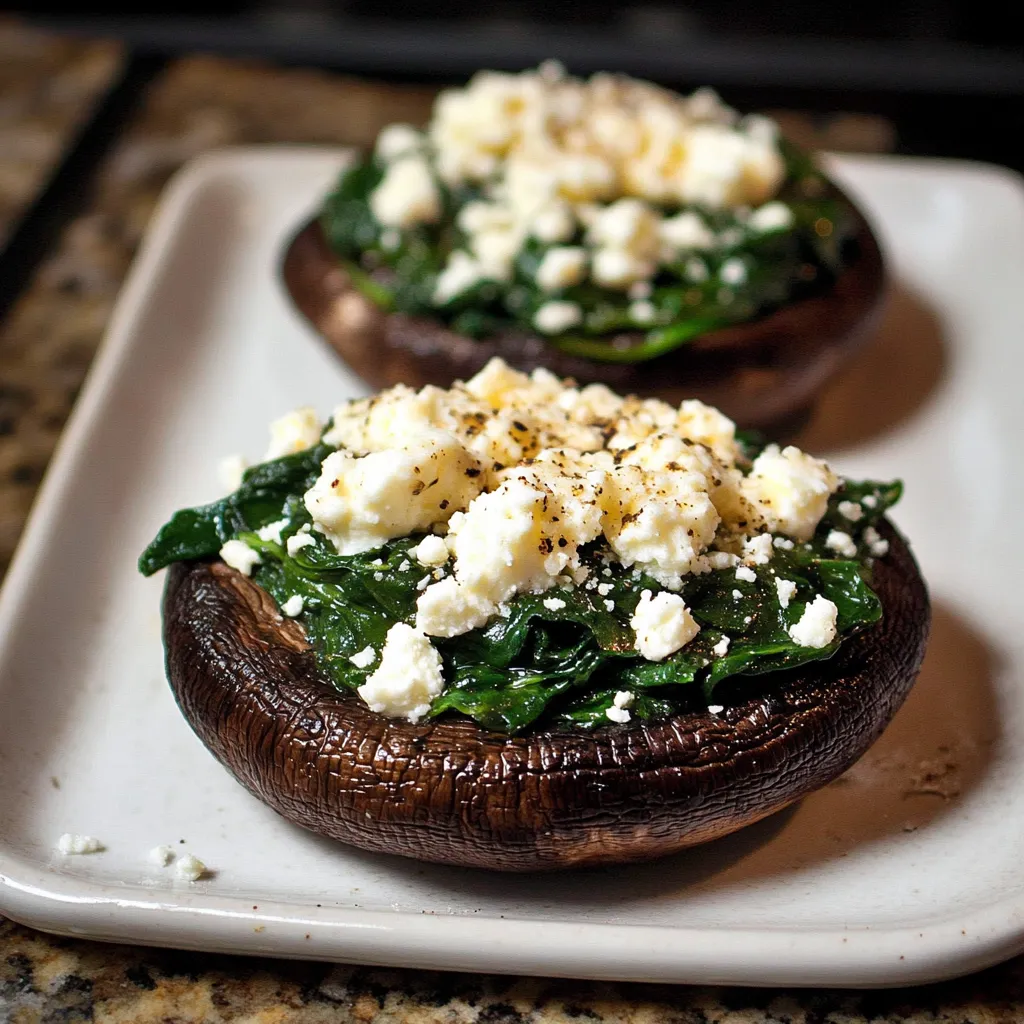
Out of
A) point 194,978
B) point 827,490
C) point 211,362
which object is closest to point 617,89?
point 211,362

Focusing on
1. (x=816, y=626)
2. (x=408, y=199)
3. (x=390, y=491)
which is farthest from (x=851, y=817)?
(x=408, y=199)

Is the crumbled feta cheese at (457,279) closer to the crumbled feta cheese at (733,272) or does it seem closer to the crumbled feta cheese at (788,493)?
the crumbled feta cheese at (733,272)

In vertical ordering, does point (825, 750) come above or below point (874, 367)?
above

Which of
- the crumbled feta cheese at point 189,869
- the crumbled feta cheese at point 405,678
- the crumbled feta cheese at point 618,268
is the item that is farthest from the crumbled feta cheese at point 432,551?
the crumbled feta cheese at point 618,268

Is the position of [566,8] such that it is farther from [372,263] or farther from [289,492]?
[289,492]

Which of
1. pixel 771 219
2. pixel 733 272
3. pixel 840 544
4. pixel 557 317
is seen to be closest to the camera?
pixel 840 544

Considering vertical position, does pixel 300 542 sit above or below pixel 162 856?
above

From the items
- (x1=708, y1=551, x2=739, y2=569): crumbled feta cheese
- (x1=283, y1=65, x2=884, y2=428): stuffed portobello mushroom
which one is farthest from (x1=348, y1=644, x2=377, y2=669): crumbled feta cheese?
(x1=283, y1=65, x2=884, y2=428): stuffed portobello mushroom

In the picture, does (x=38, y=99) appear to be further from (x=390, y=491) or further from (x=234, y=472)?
(x=390, y=491)
